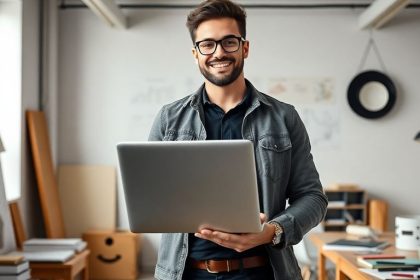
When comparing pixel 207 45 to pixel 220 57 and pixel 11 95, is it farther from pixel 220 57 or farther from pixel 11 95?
pixel 11 95

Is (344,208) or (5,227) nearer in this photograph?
(5,227)

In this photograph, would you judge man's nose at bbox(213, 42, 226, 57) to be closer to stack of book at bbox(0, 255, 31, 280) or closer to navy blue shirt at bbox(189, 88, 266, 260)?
navy blue shirt at bbox(189, 88, 266, 260)

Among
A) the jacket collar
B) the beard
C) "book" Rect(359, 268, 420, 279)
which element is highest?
the beard

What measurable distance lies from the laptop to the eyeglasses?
364 millimetres

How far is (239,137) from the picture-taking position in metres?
1.76

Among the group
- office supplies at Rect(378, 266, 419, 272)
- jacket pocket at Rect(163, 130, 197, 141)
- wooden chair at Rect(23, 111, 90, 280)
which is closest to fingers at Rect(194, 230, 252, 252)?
jacket pocket at Rect(163, 130, 197, 141)

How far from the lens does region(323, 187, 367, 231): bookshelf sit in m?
5.50

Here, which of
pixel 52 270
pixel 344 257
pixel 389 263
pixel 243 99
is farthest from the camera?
pixel 52 270

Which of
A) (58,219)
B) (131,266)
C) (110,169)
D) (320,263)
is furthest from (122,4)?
(320,263)

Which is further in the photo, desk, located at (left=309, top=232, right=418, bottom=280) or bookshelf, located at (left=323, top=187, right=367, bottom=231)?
bookshelf, located at (left=323, top=187, right=367, bottom=231)

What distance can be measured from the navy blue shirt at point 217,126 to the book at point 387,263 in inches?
49.9

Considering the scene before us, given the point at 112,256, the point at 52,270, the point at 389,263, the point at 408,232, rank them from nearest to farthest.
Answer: the point at 389,263, the point at 408,232, the point at 52,270, the point at 112,256

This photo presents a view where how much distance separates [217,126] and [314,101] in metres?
4.06

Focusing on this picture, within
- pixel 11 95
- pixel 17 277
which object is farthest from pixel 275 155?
pixel 11 95
